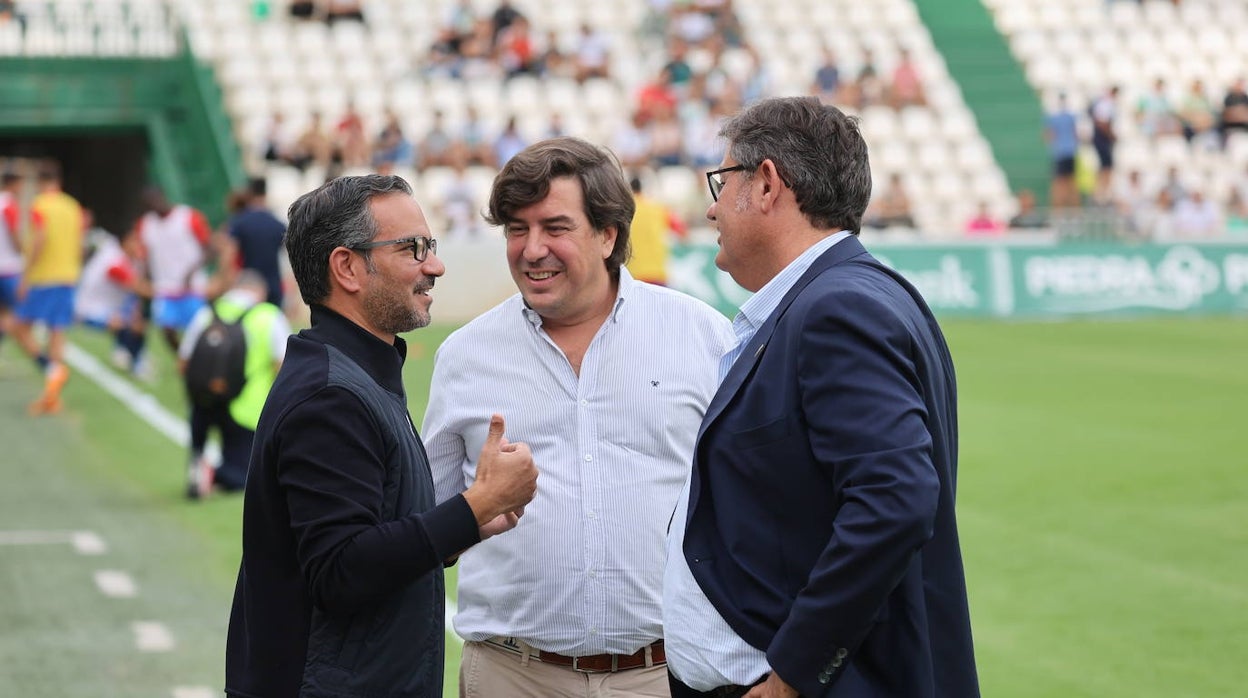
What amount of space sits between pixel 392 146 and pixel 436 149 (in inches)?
34.0

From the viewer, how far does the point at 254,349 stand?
34.6 ft

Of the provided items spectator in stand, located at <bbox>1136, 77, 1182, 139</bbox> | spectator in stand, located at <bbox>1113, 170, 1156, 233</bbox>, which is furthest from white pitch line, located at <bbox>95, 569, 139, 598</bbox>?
spectator in stand, located at <bbox>1136, 77, 1182, 139</bbox>

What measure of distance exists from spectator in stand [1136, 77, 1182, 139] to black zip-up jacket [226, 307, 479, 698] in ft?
99.9

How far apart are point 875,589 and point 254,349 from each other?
8.22m

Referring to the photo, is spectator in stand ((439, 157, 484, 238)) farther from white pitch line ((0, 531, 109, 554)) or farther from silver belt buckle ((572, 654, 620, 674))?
silver belt buckle ((572, 654, 620, 674))

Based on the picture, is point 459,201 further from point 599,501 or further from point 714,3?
point 599,501

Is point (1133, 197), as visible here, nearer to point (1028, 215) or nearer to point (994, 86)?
point (1028, 215)

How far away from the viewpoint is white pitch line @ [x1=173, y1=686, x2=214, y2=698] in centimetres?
643

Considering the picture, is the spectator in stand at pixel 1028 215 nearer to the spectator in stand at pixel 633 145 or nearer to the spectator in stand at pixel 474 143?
the spectator in stand at pixel 633 145

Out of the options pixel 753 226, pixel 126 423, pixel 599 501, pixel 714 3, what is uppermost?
pixel 714 3

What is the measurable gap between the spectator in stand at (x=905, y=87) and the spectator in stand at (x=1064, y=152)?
2.70 metres

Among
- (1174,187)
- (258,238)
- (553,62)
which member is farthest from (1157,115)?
(258,238)

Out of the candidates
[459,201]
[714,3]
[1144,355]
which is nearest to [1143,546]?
[1144,355]

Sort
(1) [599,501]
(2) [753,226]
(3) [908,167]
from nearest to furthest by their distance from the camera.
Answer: (2) [753,226]
(1) [599,501]
(3) [908,167]
